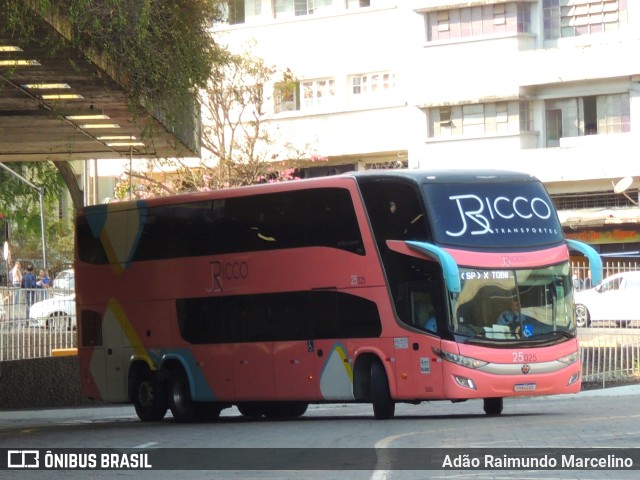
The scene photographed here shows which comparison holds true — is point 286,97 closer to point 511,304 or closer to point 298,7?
point 298,7

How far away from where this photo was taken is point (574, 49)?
1939 inches

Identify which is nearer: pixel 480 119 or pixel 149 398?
pixel 149 398

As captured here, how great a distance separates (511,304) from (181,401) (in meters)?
6.48

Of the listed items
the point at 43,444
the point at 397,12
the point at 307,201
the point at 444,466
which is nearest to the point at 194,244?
the point at 307,201

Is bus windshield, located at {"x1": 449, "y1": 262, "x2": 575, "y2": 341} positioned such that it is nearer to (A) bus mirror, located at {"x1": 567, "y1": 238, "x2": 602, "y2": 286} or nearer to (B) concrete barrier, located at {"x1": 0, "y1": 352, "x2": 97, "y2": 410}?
(A) bus mirror, located at {"x1": 567, "y1": 238, "x2": 602, "y2": 286}

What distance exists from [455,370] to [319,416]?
5289mm

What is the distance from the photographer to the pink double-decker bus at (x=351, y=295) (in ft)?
71.4

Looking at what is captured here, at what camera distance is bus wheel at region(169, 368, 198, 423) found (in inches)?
996

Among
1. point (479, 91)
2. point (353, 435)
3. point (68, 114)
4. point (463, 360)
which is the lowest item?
point (353, 435)

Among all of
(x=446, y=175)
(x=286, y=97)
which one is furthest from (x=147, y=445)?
(x=286, y=97)

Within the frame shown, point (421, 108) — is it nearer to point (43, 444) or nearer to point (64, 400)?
point (64, 400)

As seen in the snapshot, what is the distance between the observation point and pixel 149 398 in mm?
25969

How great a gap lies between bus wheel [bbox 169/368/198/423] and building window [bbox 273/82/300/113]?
2510cm

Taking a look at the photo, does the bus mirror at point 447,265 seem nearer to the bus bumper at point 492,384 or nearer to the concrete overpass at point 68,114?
the bus bumper at point 492,384
